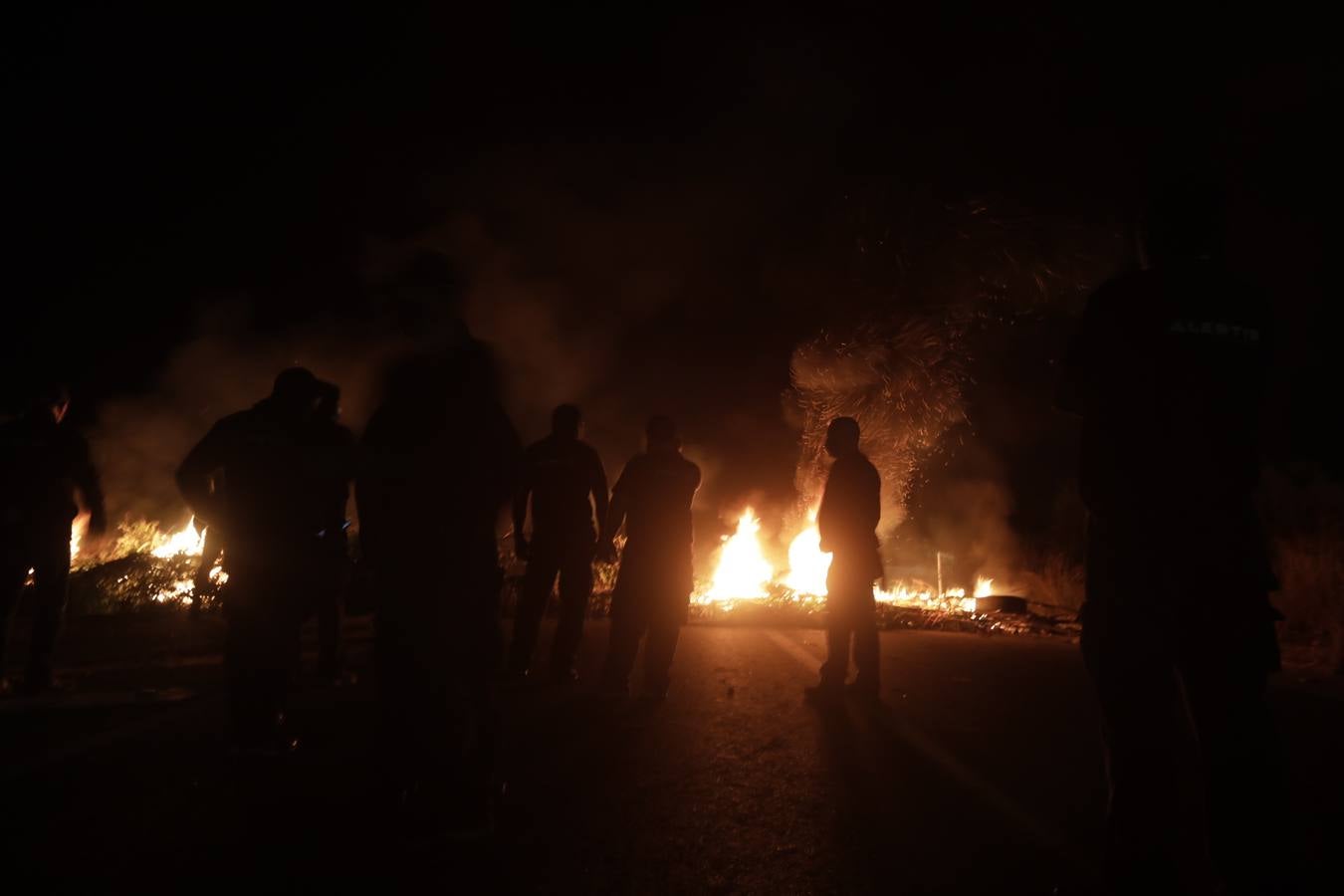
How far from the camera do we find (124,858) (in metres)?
2.97

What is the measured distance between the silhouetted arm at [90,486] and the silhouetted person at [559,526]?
322 cm

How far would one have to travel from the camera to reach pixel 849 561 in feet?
21.2

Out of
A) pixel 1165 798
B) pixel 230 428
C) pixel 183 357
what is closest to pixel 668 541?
pixel 230 428

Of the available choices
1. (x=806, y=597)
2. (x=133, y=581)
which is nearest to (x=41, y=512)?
(x=133, y=581)

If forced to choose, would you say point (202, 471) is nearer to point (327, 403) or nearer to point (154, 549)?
point (327, 403)

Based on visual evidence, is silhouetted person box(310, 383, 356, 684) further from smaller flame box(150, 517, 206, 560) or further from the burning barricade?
smaller flame box(150, 517, 206, 560)

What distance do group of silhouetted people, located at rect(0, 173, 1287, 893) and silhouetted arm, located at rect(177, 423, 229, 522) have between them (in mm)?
12

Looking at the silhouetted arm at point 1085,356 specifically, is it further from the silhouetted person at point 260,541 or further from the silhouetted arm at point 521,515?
the silhouetted person at point 260,541

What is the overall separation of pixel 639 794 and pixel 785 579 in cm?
1235

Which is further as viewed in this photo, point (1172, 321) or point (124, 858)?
point (124, 858)

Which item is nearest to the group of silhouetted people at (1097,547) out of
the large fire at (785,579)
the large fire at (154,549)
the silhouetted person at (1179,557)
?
the silhouetted person at (1179,557)

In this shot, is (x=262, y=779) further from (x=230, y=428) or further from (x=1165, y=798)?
(x=1165, y=798)

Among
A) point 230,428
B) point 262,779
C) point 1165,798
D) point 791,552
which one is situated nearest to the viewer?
point 1165,798

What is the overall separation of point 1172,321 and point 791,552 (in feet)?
44.7
